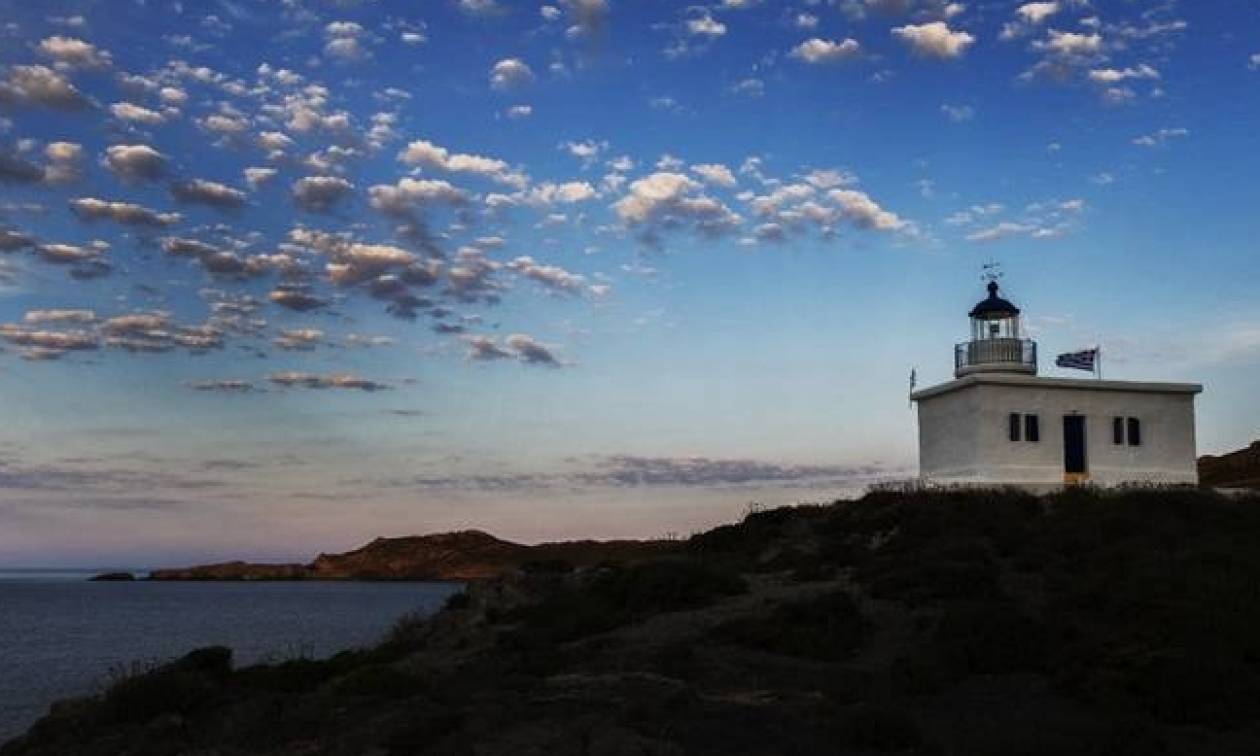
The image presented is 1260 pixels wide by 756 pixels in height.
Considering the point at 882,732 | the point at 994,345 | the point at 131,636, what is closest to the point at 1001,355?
the point at 994,345

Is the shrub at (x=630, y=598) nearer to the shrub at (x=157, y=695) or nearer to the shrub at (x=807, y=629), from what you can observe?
the shrub at (x=807, y=629)

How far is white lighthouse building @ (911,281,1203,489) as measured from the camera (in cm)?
3419

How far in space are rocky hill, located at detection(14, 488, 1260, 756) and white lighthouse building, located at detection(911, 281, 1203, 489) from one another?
5752 millimetres

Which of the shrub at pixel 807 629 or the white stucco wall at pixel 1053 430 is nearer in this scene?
the shrub at pixel 807 629

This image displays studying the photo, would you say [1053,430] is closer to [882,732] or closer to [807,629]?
[807,629]

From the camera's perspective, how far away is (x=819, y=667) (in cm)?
1723

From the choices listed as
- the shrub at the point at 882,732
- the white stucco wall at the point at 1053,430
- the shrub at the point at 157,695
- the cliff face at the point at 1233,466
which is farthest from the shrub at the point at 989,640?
the cliff face at the point at 1233,466

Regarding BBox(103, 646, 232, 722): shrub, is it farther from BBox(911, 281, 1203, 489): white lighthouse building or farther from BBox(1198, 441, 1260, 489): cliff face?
BBox(1198, 441, 1260, 489): cliff face

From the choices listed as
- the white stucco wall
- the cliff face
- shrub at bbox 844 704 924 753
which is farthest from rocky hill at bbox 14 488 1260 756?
the cliff face

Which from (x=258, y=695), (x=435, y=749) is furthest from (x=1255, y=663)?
(x=258, y=695)

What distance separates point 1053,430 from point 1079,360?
400cm

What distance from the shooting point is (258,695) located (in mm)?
18328

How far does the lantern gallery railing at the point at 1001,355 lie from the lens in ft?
120

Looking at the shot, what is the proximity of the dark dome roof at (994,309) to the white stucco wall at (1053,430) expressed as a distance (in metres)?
3.63
